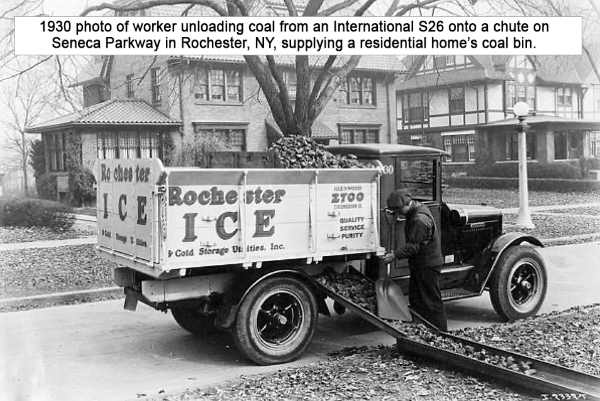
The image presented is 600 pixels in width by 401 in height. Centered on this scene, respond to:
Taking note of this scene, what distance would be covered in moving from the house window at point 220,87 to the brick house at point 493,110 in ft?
38.0

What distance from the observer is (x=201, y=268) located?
222 inches

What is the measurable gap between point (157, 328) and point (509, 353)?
382 centimetres

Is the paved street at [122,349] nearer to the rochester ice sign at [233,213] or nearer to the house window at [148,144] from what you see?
the rochester ice sign at [233,213]

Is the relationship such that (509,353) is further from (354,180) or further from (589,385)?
(354,180)

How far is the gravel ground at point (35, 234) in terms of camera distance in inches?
558

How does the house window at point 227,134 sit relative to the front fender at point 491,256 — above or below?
above

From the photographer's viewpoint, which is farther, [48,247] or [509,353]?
[48,247]

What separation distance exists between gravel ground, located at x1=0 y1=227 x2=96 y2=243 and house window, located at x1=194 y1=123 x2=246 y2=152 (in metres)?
11.8

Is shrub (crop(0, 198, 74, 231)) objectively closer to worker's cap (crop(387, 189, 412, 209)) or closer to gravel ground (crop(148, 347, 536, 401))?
worker's cap (crop(387, 189, 412, 209))

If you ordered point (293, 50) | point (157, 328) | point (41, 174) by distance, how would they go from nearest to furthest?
point (157, 328) → point (293, 50) → point (41, 174)

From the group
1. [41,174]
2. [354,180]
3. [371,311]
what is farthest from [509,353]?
[41,174]

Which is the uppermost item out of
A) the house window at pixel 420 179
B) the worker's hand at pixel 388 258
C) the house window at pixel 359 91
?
the house window at pixel 359 91

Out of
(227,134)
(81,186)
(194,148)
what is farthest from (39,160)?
(227,134)

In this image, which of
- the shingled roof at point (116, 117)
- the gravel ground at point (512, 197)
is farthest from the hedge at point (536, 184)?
the shingled roof at point (116, 117)
